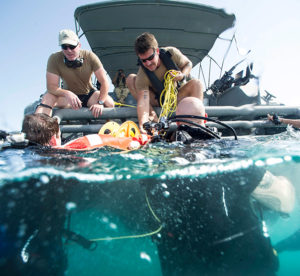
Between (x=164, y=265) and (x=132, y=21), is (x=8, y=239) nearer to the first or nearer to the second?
(x=164, y=265)

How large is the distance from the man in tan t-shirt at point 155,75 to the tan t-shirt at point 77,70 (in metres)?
1.01

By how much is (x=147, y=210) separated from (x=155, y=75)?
7.37ft

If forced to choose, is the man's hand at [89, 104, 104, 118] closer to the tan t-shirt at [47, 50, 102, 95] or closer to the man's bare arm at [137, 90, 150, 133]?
the man's bare arm at [137, 90, 150, 133]

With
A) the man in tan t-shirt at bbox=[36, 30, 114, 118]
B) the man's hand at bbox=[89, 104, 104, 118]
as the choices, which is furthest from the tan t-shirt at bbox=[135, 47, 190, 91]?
the man's hand at bbox=[89, 104, 104, 118]

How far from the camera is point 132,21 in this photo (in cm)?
595

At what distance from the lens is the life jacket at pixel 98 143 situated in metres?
2.13

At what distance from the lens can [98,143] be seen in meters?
2.16

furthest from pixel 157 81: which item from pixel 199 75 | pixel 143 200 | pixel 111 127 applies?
pixel 199 75

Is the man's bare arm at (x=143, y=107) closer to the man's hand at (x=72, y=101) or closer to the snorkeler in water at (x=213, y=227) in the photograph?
the man's hand at (x=72, y=101)

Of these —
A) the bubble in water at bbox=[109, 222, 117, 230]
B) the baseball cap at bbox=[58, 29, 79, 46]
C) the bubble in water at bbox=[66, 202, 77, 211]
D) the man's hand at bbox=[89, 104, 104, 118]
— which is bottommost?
the bubble in water at bbox=[109, 222, 117, 230]

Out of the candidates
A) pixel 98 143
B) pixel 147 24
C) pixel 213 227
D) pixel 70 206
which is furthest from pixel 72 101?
pixel 147 24

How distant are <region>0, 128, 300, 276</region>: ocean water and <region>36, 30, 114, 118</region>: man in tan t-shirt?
1.75 meters

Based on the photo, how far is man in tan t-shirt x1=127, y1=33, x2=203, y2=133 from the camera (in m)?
3.49

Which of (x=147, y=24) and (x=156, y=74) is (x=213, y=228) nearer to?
(x=156, y=74)
